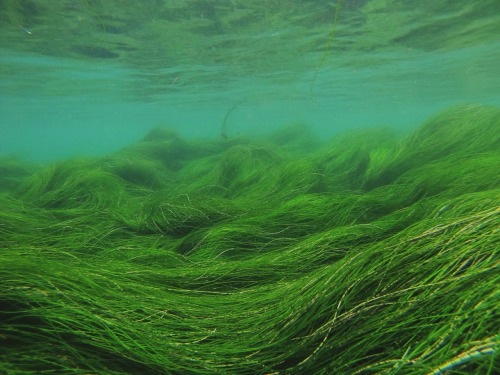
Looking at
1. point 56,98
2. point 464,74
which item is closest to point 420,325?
point 464,74

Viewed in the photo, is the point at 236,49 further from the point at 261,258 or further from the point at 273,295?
the point at 273,295

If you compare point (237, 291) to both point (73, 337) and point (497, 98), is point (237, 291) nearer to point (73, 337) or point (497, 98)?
point (73, 337)

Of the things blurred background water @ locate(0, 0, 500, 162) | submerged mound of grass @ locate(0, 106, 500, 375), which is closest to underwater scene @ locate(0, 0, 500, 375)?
submerged mound of grass @ locate(0, 106, 500, 375)

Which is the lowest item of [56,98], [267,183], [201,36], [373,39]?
[267,183]

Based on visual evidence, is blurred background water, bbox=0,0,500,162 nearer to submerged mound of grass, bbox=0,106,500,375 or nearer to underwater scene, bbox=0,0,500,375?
underwater scene, bbox=0,0,500,375

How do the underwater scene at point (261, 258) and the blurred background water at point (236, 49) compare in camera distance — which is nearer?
the underwater scene at point (261, 258)

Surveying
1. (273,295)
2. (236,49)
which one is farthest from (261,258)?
(236,49)

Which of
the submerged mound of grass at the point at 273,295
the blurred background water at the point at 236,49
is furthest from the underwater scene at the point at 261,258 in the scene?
the blurred background water at the point at 236,49

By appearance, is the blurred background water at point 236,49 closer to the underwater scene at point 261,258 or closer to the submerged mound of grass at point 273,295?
the underwater scene at point 261,258
